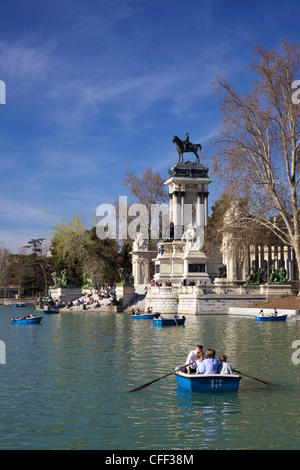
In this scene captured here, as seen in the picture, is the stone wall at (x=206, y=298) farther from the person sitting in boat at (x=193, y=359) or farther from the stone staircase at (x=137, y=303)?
the person sitting in boat at (x=193, y=359)

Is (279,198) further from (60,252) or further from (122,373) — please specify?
(60,252)

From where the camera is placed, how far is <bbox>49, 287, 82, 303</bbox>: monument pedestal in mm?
73188

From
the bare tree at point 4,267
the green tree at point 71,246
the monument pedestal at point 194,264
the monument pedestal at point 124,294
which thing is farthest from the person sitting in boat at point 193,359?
the bare tree at point 4,267

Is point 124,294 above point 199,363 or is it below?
above

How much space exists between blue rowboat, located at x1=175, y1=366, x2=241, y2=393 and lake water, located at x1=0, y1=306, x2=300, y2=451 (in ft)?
0.65

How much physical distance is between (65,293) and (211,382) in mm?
59235

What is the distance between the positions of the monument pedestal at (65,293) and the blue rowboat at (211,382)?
190ft

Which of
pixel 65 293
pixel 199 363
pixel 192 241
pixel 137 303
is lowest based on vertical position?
pixel 199 363

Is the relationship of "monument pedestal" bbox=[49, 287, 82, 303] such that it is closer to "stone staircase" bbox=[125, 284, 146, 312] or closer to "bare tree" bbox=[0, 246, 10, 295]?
"stone staircase" bbox=[125, 284, 146, 312]

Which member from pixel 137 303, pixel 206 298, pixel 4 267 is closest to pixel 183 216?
pixel 137 303

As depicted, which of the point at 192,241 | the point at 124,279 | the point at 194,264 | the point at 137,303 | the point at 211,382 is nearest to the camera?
the point at 211,382

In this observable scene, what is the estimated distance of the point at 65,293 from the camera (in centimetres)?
7375

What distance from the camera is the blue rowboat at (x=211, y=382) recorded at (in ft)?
51.3

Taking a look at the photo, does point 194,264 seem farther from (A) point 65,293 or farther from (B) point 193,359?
(B) point 193,359
